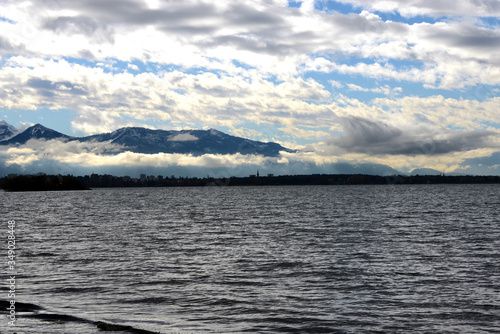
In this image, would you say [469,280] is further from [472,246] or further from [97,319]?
[97,319]

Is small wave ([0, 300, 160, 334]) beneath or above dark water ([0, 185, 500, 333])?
above

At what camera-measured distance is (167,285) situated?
101 ft

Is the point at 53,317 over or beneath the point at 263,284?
over

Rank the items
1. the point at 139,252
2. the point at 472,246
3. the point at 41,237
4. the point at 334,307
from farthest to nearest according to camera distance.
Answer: the point at 41,237
the point at 472,246
the point at 139,252
the point at 334,307

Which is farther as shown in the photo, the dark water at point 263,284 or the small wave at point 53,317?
the dark water at point 263,284

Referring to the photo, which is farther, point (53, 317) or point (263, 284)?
point (263, 284)

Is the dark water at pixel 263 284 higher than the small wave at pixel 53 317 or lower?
lower

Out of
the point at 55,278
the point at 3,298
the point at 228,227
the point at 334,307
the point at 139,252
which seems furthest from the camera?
the point at 228,227

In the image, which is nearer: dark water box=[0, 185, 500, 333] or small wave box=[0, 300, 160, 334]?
small wave box=[0, 300, 160, 334]

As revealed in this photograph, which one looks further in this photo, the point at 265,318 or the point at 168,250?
the point at 168,250

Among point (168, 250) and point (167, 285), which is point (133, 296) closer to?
point (167, 285)

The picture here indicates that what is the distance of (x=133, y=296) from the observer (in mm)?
27906

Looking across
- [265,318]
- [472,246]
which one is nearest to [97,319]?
[265,318]

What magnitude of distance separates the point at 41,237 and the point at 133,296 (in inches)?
1527
